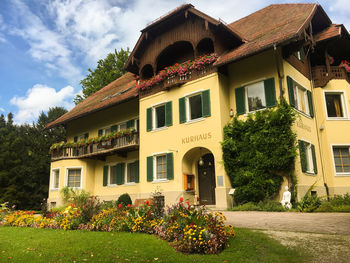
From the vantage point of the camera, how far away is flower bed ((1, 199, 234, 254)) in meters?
7.02

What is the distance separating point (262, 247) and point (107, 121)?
1907cm

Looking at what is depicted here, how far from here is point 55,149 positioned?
1014 inches

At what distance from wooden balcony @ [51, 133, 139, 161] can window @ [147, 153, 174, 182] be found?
195 centimetres

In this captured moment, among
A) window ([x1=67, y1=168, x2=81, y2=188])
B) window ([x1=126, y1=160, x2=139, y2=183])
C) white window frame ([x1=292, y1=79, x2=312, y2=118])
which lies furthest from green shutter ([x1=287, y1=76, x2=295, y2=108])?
window ([x1=67, y1=168, x2=81, y2=188])

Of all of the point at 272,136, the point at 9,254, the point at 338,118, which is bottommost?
the point at 9,254

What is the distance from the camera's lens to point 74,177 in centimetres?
2470

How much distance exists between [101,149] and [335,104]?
15326 millimetres

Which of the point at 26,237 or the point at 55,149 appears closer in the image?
the point at 26,237

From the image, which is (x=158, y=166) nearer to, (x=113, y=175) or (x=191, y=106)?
(x=191, y=106)

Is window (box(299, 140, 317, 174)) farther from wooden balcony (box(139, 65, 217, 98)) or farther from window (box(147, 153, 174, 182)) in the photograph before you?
window (box(147, 153, 174, 182))

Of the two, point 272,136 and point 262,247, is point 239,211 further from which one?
point 262,247

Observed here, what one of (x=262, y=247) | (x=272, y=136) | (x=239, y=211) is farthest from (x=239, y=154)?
(x=262, y=247)

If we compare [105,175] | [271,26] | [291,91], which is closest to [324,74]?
[271,26]

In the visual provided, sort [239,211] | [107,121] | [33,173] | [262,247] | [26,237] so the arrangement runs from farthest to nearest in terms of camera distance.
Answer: [33,173] < [107,121] < [239,211] < [26,237] < [262,247]
